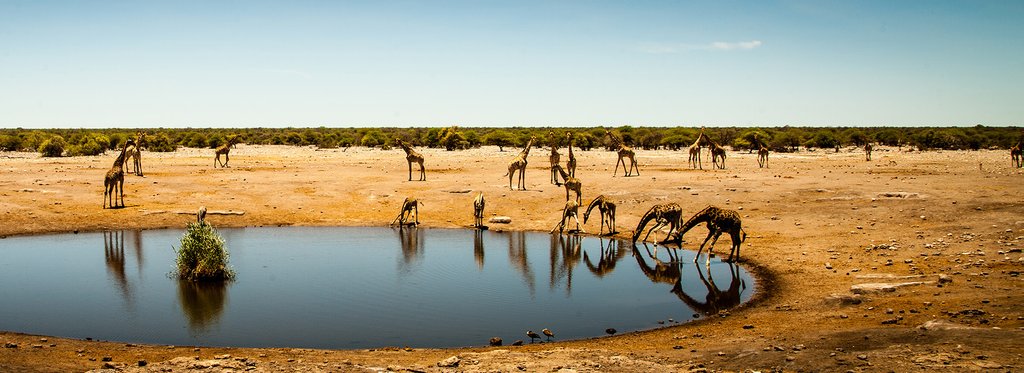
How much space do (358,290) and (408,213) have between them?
10.8 m

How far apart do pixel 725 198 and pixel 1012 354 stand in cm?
1902

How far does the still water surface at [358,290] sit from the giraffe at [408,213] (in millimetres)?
2259

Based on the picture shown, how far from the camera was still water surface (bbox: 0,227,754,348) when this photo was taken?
1382 centimetres

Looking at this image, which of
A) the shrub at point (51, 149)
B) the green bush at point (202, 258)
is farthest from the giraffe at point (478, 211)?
the shrub at point (51, 149)

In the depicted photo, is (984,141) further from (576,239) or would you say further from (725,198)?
(576,239)

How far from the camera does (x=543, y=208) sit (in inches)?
1142

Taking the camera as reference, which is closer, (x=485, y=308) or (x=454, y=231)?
(x=485, y=308)

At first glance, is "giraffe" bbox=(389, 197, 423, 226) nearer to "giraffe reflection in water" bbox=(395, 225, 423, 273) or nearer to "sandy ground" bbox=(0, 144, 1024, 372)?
"giraffe reflection in water" bbox=(395, 225, 423, 273)

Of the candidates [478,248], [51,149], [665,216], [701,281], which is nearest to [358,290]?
[478,248]

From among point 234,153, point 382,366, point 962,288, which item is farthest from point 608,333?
point 234,153

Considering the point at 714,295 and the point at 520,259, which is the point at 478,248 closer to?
the point at 520,259

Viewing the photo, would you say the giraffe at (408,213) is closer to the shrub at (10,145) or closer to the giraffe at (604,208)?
the giraffe at (604,208)

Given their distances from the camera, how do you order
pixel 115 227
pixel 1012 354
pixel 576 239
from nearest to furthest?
pixel 1012 354 → pixel 576 239 → pixel 115 227

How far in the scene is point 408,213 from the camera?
1102 inches
